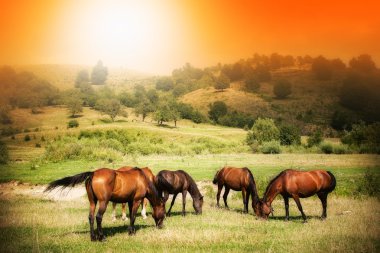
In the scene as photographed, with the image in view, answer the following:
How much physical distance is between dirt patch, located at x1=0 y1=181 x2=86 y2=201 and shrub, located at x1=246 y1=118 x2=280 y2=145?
154 ft

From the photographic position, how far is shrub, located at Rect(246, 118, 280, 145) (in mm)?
70375

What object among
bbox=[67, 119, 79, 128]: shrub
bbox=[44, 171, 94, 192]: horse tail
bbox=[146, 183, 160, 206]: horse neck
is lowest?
bbox=[67, 119, 79, 128]: shrub

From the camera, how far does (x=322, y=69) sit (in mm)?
174375

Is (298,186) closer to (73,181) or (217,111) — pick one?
(73,181)

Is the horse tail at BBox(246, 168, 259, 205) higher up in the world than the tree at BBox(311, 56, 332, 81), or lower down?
lower down

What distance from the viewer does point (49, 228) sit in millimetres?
14078

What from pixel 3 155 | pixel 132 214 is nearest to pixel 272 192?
pixel 132 214

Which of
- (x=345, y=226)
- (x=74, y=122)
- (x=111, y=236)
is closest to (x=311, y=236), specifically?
(x=345, y=226)

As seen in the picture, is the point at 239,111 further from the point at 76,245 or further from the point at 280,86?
the point at 76,245

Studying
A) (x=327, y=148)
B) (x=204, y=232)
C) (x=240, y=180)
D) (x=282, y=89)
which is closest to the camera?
(x=204, y=232)

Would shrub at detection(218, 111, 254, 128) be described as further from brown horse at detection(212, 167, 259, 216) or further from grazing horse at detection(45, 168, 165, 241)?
grazing horse at detection(45, 168, 165, 241)

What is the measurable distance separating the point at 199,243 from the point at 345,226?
5.90 m

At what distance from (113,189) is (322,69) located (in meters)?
177

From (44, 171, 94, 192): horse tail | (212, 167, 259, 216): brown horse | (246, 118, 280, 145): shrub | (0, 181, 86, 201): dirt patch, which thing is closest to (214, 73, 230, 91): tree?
(246, 118, 280, 145): shrub
